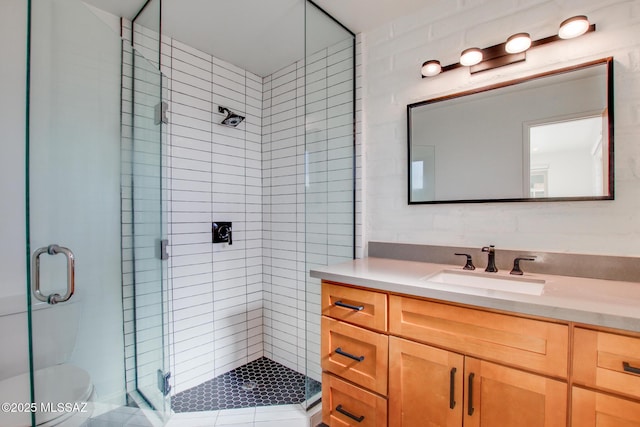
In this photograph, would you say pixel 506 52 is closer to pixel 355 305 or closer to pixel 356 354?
pixel 355 305

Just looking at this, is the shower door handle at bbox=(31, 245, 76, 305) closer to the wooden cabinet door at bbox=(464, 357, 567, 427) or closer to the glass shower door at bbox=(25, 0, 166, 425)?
the glass shower door at bbox=(25, 0, 166, 425)

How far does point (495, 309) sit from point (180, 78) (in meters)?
2.30

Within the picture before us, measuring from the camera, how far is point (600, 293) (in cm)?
104

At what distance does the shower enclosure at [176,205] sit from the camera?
50.2 inches

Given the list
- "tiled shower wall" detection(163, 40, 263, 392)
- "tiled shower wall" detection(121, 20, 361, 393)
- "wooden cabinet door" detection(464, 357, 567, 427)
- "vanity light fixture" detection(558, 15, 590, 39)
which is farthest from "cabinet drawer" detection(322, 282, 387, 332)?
"vanity light fixture" detection(558, 15, 590, 39)

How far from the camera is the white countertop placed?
860mm

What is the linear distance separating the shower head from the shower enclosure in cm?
3

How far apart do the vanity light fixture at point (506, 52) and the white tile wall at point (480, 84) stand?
0.13 ft

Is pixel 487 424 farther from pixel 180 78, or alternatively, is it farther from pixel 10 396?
pixel 180 78

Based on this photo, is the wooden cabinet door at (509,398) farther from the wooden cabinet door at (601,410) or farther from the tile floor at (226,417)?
the tile floor at (226,417)

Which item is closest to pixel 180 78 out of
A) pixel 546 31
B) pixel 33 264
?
pixel 33 264

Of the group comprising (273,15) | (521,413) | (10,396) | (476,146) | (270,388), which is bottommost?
(270,388)

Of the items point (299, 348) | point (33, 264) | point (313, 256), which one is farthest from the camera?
point (299, 348)

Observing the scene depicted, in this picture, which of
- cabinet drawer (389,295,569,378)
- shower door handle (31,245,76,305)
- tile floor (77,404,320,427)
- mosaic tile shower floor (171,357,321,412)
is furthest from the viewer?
mosaic tile shower floor (171,357,321,412)
